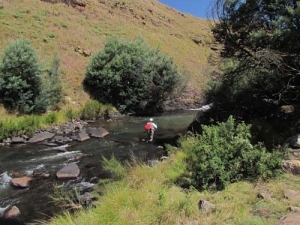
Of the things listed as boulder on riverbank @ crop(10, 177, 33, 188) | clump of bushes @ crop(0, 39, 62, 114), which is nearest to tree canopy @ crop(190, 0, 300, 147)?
boulder on riverbank @ crop(10, 177, 33, 188)

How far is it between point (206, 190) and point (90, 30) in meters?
43.3

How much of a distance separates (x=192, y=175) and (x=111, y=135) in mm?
13560

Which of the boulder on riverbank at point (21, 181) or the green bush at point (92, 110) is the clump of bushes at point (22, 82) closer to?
the green bush at point (92, 110)

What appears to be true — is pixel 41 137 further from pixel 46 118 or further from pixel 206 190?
pixel 206 190

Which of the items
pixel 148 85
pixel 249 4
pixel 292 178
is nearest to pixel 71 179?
pixel 292 178

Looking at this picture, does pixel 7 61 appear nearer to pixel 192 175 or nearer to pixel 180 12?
pixel 192 175

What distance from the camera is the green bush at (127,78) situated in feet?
104

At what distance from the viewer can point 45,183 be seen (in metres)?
11.8

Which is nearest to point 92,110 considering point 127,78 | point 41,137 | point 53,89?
point 53,89

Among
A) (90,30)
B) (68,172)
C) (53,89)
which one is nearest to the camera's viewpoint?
(68,172)

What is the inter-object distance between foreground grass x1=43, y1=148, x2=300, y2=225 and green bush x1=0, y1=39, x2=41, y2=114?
17.4 m

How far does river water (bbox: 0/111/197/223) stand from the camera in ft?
33.0

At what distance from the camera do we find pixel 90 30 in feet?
155

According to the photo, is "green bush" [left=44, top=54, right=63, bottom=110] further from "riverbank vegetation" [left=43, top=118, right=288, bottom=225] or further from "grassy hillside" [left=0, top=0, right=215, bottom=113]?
"riverbank vegetation" [left=43, top=118, right=288, bottom=225]
